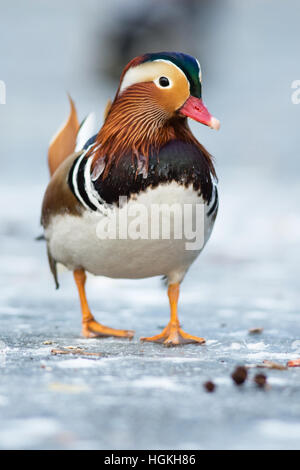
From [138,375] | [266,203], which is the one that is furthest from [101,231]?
[266,203]

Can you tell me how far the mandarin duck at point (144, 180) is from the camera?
9.56 ft

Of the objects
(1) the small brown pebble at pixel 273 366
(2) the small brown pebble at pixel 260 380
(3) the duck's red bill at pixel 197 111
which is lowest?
(1) the small brown pebble at pixel 273 366

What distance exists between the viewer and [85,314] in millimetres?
3412

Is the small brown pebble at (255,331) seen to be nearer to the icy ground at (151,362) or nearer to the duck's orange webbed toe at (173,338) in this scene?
the icy ground at (151,362)

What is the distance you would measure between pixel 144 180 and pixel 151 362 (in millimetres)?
699

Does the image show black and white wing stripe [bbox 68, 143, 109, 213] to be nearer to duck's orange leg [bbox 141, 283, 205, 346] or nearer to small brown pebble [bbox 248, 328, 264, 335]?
duck's orange leg [bbox 141, 283, 205, 346]

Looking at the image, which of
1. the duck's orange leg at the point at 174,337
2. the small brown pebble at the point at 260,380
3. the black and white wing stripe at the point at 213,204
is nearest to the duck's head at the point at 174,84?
the black and white wing stripe at the point at 213,204

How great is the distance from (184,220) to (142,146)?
33cm

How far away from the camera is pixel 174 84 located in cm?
294

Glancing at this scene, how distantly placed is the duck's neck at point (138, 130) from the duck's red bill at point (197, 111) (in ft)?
0.29

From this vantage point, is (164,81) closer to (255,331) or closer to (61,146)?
(61,146)

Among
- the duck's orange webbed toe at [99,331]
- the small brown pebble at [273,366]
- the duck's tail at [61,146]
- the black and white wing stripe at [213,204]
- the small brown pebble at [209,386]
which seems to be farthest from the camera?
the duck's tail at [61,146]

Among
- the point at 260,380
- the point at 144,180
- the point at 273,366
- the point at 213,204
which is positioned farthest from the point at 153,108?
the point at 260,380

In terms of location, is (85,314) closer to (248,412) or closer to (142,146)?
(142,146)
